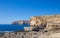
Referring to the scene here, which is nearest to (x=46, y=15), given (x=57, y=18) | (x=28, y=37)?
(x=57, y=18)

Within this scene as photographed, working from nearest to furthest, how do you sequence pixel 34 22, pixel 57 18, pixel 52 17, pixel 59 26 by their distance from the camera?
pixel 59 26 < pixel 57 18 < pixel 52 17 < pixel 34 22

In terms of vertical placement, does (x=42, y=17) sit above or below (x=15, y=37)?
above

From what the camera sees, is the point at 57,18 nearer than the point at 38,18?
Yes

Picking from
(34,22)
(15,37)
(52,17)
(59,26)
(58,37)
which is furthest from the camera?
(34,22)

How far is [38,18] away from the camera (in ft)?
248

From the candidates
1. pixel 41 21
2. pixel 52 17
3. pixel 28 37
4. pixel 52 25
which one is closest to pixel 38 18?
pixel 41 21

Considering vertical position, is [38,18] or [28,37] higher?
[38,18]

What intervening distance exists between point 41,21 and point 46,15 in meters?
3.01

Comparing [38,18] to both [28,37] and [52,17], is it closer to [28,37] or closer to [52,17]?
[52,17]

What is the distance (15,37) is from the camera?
20000 mm

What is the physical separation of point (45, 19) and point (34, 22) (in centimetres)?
724

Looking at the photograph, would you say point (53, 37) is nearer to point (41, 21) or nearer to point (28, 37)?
point (28, 37)

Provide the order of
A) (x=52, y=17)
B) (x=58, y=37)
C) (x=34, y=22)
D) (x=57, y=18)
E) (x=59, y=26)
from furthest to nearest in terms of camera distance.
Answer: (x=34, y=22)
(x=52, y=17)
(x=57, y=18)
(x=59, y=26)
(x=58, y=37)

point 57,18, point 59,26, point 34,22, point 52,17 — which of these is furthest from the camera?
point 34,22
